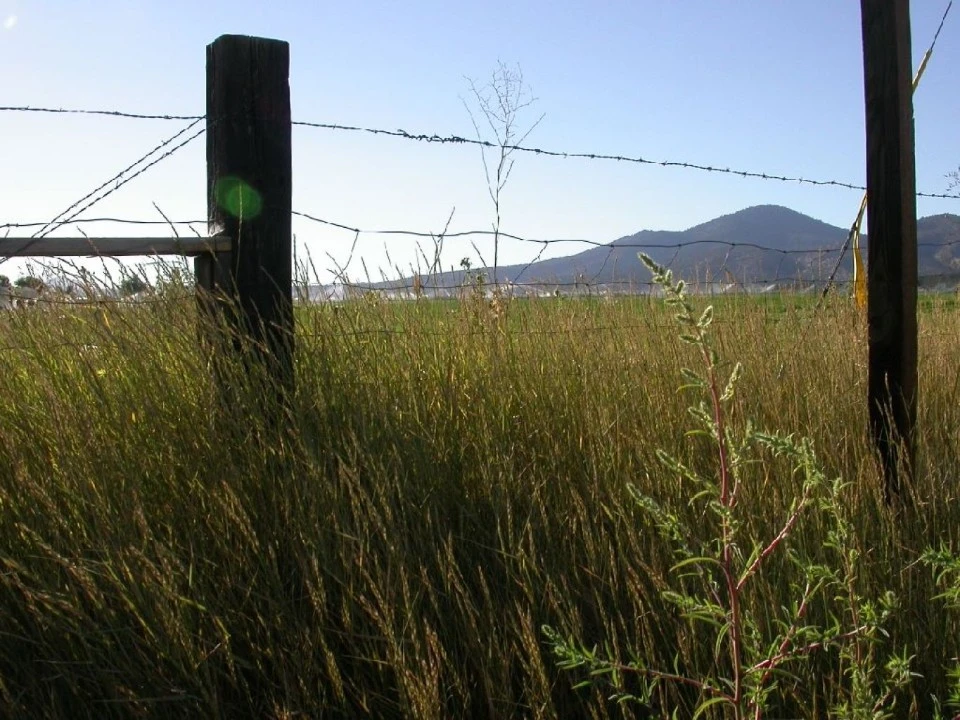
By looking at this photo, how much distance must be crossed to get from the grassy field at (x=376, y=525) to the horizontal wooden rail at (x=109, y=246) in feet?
0.56

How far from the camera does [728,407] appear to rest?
146 inches

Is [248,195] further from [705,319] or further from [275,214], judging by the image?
[705,319]

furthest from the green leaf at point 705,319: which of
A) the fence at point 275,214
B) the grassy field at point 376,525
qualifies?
the fence at point 275,214

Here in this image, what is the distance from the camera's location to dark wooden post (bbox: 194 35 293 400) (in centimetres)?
310

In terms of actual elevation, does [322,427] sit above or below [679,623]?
above

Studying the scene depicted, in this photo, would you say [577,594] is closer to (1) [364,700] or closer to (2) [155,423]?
(1) [364,700]

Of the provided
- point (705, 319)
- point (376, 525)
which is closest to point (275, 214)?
point (376, 525)

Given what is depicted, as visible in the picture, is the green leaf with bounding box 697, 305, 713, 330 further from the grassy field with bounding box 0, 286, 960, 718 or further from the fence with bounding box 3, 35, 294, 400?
the fence with bounding box 3, 35, 294, 400

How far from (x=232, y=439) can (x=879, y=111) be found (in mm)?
2417

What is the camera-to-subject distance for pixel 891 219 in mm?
3273

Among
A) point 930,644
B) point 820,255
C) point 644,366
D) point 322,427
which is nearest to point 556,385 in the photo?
point 644,366

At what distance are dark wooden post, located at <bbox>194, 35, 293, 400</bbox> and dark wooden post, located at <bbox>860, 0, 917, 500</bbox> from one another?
6.64 ft

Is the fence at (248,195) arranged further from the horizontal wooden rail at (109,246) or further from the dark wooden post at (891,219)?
the dark wooden post at (891,219)

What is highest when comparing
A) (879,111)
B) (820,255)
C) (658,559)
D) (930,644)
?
(879,111)
